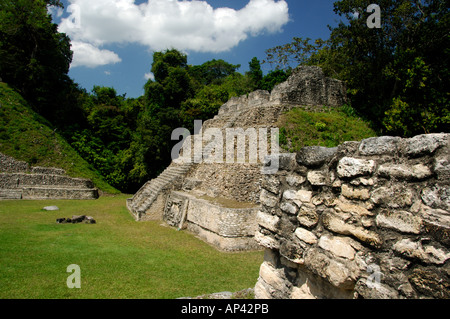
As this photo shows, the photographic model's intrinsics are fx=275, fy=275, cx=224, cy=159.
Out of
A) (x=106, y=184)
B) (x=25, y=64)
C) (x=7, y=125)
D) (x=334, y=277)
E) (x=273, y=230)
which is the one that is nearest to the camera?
(x=334, y=277)

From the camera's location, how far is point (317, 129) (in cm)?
977

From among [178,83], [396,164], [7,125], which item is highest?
[178,83]

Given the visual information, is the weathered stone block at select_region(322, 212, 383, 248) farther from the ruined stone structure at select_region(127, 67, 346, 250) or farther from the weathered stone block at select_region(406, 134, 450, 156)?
the ruined stone structure at select_region(127, 67, 346, 250)

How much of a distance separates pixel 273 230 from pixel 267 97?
9.16 metres

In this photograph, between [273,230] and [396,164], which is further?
[273,230]

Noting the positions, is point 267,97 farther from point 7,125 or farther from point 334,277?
point 7,125

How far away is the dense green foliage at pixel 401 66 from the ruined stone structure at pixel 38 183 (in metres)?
15.5

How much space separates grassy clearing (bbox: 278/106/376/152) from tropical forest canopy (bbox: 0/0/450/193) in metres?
1.69

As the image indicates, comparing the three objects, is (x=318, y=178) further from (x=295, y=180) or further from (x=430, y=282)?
(x=430, y=282)

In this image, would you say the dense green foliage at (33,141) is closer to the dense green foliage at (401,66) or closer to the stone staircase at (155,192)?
the stone staircase at (155,192)

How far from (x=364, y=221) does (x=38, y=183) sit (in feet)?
58.3

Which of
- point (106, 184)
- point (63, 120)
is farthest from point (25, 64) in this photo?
point (106, 184)

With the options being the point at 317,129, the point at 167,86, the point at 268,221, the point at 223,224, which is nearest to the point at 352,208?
the point at 268,221

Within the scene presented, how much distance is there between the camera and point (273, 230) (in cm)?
276
